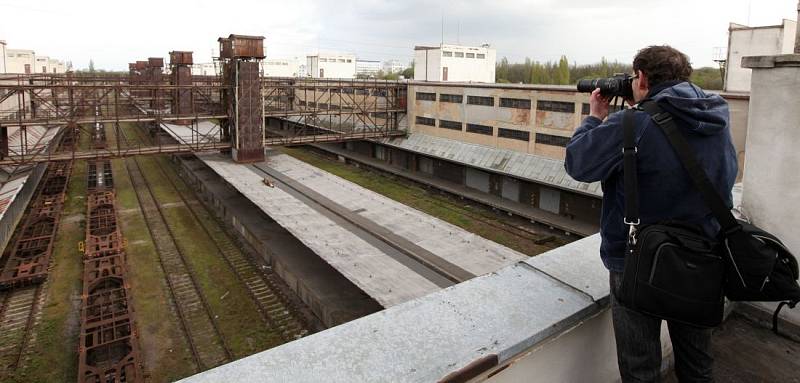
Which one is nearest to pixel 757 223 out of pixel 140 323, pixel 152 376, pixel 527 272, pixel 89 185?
pixel 527 272

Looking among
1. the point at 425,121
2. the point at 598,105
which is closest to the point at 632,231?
the point at 598,105

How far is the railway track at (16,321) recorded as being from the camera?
10297mm

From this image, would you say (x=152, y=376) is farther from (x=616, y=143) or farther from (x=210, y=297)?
(x=616, y=143)

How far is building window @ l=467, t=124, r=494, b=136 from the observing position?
78.1 feet

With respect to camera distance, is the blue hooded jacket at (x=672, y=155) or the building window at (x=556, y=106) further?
the building window at (x=556, y=106)

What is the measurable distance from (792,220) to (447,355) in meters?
2.35

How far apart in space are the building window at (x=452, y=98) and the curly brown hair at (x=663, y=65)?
23616 mm

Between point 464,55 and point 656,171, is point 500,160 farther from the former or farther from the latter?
Answer: point 464,55

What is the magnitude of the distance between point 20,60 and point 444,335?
8044cm

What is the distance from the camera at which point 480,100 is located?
2406 cm

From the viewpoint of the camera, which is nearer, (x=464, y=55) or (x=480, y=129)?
(x=480, y=129)

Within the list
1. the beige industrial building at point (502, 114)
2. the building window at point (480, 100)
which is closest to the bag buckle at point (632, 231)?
the beige industrial building at point (502, 114)

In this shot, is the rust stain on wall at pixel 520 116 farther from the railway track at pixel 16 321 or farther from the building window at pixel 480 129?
the railway track at pixel 16 321

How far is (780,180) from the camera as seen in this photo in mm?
2912
